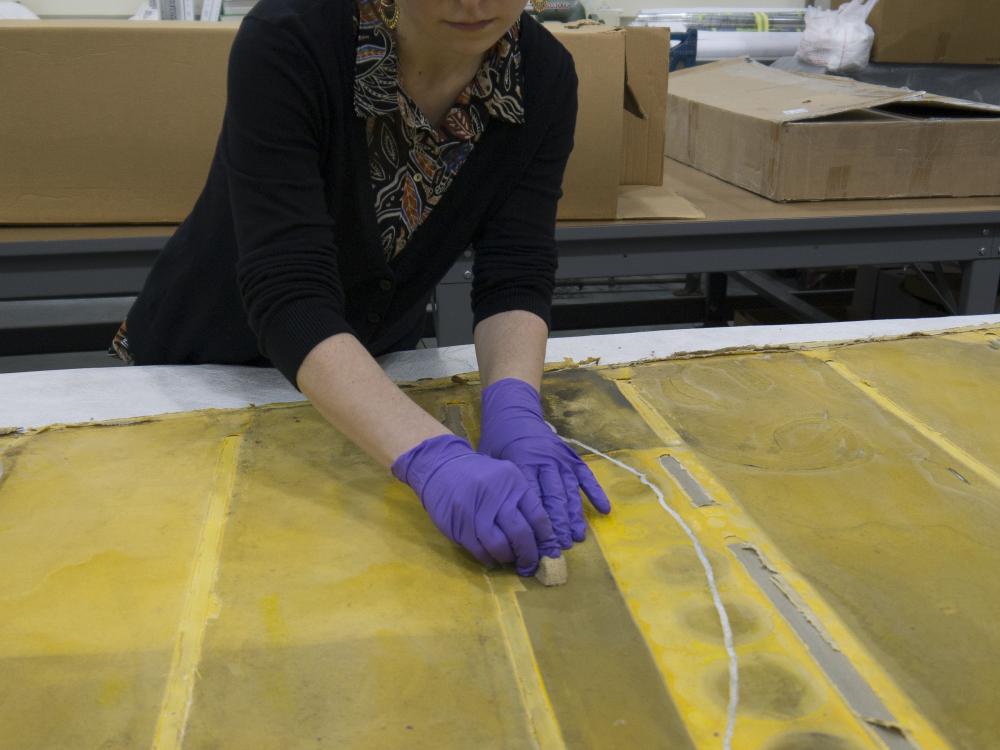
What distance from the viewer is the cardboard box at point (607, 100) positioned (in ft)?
5.75

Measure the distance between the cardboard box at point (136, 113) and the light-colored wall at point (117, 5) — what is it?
141 cm

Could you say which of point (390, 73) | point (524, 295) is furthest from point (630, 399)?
point (390, 73)

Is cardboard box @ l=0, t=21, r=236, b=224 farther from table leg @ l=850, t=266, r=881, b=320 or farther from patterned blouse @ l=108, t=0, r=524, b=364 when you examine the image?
table leg @ l=850, t=266, r=881, b=320

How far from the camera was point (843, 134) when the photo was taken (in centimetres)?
190

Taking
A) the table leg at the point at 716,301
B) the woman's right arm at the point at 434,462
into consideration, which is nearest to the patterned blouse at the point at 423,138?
the woman's right arm at the point at 434,462

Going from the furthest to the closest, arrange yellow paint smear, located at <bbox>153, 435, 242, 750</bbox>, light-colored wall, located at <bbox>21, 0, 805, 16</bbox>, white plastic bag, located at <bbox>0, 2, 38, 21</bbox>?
light-colored wall, located at <bbox>21, 0, 805, 16</bbox> → white plastic bag, located at <bbox>0, 2, 38, 21</bbox> → yellow paint smear, located at <bbox>153, 435, 242, 750</bbox>

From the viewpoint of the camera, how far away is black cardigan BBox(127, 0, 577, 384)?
90 cm

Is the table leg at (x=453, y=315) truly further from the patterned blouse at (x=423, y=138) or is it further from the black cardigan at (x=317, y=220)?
the patterned blouse at (x=423, y=138)

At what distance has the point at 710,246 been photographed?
75.9 inches

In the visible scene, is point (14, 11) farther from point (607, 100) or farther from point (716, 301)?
point (716, 301)

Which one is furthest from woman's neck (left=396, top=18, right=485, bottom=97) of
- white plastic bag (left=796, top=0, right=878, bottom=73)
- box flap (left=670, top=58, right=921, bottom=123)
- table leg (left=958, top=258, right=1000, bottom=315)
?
white plastic bag (left=796, top=0, right=878, bottom=73)

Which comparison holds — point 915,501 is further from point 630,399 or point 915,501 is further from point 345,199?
point 345,199

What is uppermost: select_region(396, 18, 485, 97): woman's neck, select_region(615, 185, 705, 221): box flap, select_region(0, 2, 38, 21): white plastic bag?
select_region(0, 2, 38, 21): white plastic bag

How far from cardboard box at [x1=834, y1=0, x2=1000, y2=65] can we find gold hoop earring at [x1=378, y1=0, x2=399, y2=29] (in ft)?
6.93
